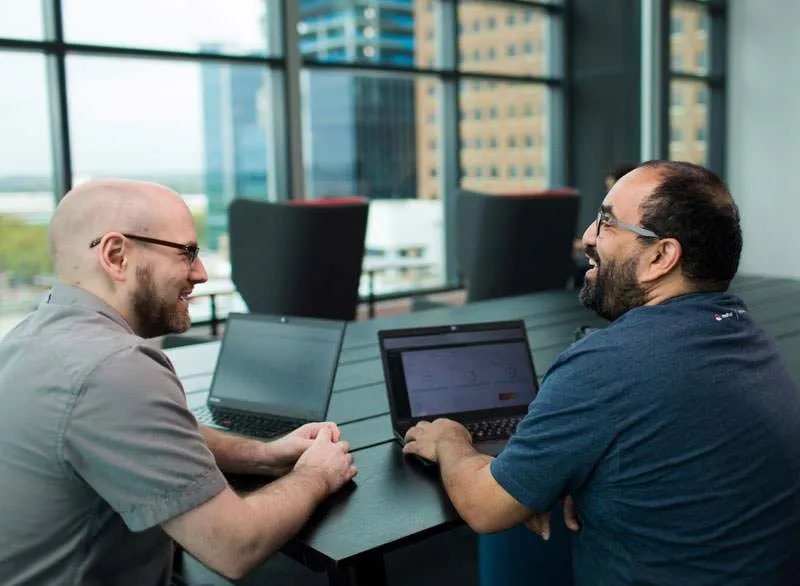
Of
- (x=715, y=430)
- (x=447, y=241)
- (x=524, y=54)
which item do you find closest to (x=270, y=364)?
(x=715, y=430)

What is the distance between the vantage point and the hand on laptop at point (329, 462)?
1323 millimetres

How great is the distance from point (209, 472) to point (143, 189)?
0.44 m

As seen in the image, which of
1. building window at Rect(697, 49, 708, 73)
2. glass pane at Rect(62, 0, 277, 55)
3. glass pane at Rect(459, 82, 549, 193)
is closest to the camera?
glass pane at Rect(62, 0, 277, 55)

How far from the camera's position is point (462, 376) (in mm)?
1646

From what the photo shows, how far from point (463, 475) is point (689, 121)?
749 centimetres

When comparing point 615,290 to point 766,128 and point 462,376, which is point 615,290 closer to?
point 462,376

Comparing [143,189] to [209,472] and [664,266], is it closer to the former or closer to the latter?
[209,472]

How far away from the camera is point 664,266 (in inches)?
49.1

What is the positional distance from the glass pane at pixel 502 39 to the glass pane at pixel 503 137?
0.15m

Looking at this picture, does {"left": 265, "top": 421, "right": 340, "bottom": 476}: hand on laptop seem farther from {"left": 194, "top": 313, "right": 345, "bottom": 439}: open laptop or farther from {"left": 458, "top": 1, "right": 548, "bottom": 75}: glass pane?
{"left": 458, "top": 1, "right": 548, "bottom": 75}: glass pane

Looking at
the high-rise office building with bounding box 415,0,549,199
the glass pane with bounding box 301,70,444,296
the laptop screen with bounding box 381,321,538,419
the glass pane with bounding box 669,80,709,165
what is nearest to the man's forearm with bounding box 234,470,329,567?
the laptop screen with bounding box 381,321,538,419

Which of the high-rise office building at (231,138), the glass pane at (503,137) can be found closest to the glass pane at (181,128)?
the high-rise office building at (231,138)

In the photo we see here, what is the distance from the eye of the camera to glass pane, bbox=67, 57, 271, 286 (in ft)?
15.1

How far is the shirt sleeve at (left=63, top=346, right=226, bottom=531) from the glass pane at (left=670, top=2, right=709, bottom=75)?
757cm
